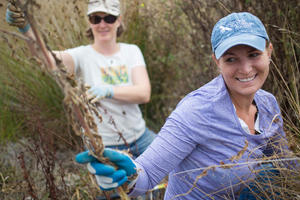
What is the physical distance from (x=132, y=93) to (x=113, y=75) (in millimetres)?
251

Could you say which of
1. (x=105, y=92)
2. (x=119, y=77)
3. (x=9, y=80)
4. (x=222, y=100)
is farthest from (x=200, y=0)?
(x=9, y=80)

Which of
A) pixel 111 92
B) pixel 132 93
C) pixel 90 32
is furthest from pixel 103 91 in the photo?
pixel 90 32

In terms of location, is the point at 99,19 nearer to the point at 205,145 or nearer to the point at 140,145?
the point at 140,145

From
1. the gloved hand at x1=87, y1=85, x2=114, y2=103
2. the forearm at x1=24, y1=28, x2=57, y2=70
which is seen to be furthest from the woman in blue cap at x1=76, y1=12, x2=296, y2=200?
the gloved hand at x1=87, y1=85, x2=114, y2=103

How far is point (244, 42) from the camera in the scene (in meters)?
1.55

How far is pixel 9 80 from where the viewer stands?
138 inches

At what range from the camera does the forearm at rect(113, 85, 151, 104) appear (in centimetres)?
254

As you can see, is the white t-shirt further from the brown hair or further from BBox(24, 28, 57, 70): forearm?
BBox(24, 28, 57, 70): forearm

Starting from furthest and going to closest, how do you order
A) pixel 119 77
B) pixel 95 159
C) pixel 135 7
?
pixel 135 7, pixel 119 77, pixel 95 159

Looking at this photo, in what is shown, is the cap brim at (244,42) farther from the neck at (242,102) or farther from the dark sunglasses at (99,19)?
the dark sunglasses at (99,19)

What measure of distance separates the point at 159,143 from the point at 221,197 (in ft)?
1.48

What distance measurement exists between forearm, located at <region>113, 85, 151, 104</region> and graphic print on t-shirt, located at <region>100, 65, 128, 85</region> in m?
0.16

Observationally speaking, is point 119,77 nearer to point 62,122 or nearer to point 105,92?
point 105,92

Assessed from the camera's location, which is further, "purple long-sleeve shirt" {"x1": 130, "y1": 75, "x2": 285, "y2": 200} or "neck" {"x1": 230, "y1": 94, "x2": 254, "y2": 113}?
"neck" {"x1": 230, "y1": 94, "x2": 254, "y2": 113}
